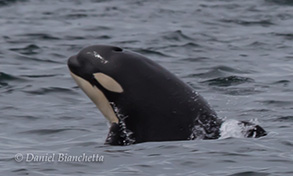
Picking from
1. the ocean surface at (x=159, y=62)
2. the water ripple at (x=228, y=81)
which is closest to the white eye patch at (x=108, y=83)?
the ocean surface at (x=159, y=62)

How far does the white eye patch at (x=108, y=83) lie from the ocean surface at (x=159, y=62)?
→ 675 mm

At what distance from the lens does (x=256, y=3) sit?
91.0ft

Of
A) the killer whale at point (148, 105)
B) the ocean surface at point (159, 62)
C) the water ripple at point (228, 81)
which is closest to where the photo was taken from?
the ocean surface at point (159, 62)

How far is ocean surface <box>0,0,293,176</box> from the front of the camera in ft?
32.1

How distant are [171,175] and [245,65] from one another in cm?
879

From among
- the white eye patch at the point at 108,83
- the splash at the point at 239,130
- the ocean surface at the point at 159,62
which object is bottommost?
the ocean surface at the point at 159,62

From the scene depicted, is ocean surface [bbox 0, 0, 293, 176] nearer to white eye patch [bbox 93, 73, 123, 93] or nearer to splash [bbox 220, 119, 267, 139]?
splash [bbox 220, 119, 267, 139]

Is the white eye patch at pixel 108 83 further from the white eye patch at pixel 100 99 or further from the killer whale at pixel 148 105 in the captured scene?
the white eye patch at pixel 100 99

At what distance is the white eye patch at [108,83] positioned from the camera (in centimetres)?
1048

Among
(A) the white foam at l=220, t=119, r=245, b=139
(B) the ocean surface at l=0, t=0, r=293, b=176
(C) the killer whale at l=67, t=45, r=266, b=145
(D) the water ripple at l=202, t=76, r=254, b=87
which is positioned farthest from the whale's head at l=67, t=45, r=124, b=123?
(D) the water ripple at l=202, t=76, r=254, b=87

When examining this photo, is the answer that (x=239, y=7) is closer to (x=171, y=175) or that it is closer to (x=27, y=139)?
(x=27, y=139)

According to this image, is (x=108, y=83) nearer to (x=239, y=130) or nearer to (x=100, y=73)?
(x=100, y=73)

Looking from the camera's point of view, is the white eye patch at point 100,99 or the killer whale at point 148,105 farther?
the white eye patch at point 100,99

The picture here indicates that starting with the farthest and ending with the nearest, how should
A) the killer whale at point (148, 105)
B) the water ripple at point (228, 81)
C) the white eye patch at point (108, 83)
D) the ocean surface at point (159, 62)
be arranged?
the water ripple at point (228, 81) < the white eye patch at point (108, 83) < the killer whale at point (148, 105) < the ocean surface at point (159, 62)
